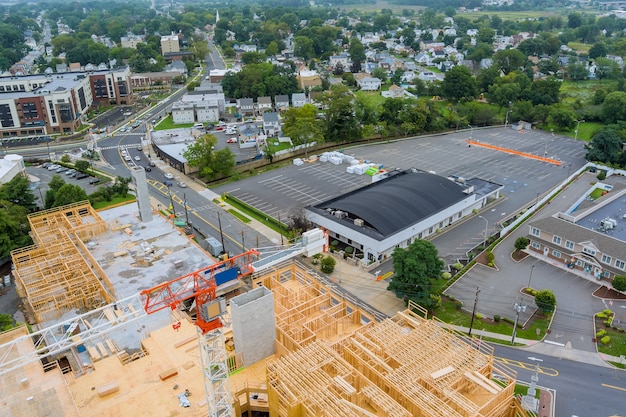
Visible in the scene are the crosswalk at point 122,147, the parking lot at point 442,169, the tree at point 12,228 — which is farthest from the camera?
the crosswalk at point 122,147

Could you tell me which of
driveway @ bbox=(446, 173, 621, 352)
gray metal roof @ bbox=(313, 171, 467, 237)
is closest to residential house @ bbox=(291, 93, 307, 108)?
gray metal roof @ bbox=(313, 171, 467, 237)

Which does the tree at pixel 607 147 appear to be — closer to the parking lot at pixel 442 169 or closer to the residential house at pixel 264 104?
the parking lot at pixel 442 169

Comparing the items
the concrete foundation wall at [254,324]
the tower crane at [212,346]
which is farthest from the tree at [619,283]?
the tower crane at [212,346]

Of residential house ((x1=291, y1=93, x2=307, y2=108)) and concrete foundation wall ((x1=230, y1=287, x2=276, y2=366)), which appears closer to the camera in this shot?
concrete foundation wall ((x1=230, y1=287, x2=276, y2=366))

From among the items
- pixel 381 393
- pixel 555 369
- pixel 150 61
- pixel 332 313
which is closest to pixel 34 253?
pixel 332 313

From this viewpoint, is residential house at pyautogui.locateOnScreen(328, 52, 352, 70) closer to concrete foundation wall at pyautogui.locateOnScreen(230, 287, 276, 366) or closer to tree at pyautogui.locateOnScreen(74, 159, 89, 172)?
tree at pyautogui.locateOnScreen(74, 159, 89, 172)

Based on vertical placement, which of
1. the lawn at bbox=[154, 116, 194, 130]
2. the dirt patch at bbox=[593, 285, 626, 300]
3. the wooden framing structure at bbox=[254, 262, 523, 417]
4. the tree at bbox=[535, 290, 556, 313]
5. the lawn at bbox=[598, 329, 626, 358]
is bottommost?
the lawn at bbox=[598, 329, 626, 358]

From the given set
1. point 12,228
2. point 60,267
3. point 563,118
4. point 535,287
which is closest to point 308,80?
point 563,118
